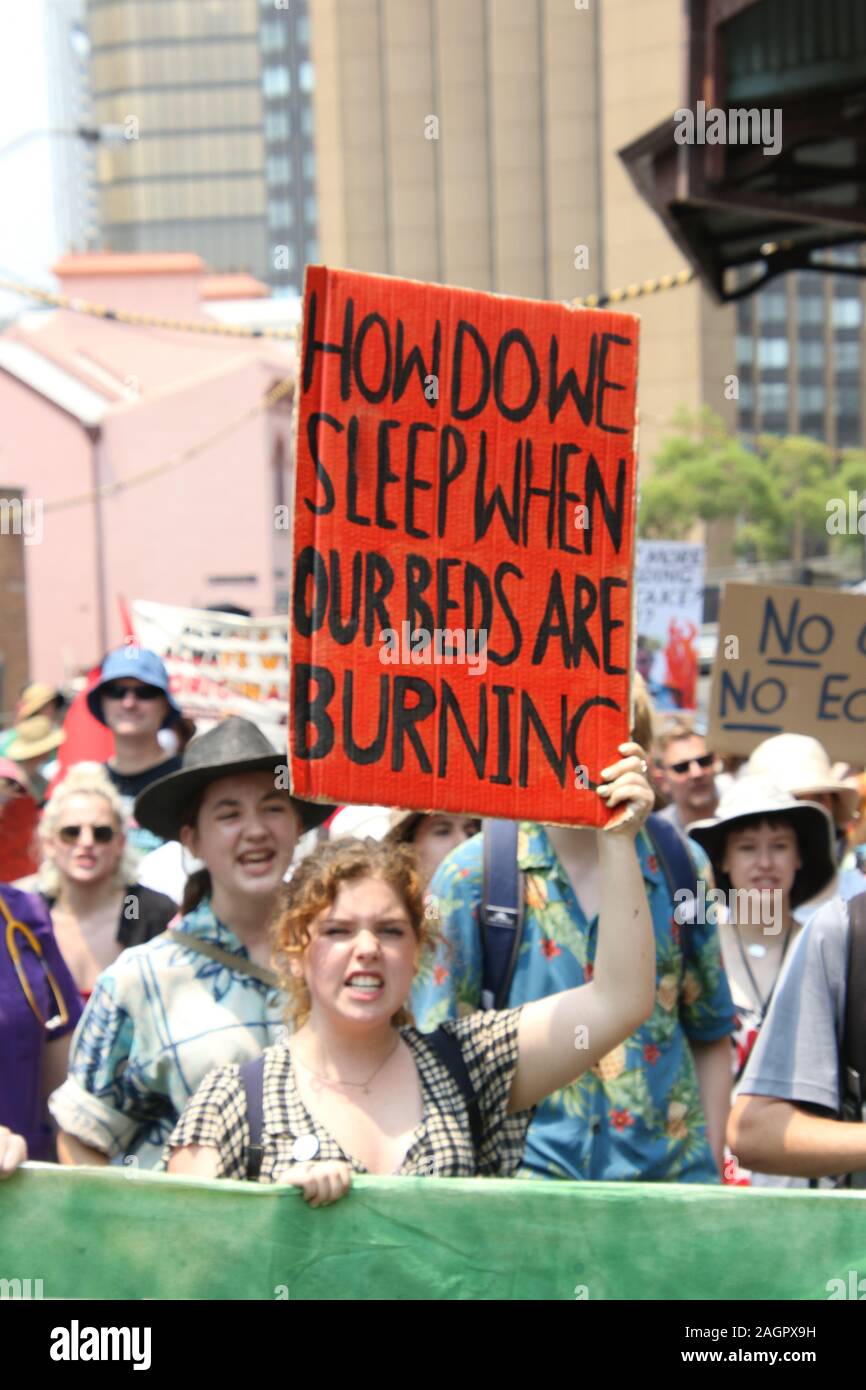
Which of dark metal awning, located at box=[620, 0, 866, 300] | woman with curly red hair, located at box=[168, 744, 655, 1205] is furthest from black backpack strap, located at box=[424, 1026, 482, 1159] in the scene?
dark metal awning, located at box=[620, 0, 866, 300]

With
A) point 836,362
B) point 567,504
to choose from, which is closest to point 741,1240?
point 567,504

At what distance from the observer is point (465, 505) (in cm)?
298

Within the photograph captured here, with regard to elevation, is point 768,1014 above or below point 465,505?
below

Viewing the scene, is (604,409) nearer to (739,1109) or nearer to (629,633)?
(629,633)

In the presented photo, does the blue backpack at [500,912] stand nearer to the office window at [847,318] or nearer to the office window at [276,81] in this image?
the office window at [847,318]

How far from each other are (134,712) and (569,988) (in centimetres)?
308

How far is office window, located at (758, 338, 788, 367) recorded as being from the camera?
343 ft

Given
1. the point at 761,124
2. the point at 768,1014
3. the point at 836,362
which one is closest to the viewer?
the point at 768,1014

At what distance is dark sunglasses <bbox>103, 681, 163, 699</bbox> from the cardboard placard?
180 cm

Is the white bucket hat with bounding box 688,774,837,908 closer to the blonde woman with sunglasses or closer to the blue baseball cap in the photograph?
the blonde woman with sunglasses

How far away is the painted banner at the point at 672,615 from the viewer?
1100 cm

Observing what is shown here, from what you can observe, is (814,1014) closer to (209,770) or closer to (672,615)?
(209,770)

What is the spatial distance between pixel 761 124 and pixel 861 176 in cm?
142

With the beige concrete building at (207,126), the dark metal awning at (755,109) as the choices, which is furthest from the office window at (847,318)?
the dark metal awning at (755,109)
